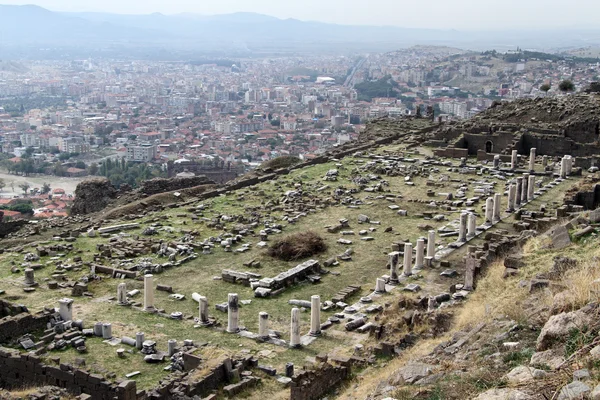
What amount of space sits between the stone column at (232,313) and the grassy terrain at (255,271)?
10.8 inches

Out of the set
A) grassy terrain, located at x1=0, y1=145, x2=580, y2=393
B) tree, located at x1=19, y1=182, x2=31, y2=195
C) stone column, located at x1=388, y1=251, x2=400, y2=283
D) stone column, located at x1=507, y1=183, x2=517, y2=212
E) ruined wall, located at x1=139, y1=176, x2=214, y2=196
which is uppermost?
stone column, located at x1=507, y1=183, x2=517, y2=212

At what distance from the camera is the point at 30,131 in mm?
150500

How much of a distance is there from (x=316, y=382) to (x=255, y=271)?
26.0 feet

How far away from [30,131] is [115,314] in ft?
467

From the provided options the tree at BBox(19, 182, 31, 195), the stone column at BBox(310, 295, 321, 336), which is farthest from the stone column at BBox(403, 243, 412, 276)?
the tree at BBox(19, 182, 31, 195)

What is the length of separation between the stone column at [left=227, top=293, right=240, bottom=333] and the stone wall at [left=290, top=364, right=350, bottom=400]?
136 inches

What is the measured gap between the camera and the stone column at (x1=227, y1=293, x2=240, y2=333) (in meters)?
16.9

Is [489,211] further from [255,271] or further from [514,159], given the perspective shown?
[514,159]

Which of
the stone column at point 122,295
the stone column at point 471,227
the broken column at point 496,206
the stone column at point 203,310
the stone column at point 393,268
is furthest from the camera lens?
the broken column at point 496,206

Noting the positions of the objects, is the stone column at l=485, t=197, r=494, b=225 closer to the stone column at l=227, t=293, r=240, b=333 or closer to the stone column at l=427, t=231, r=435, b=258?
the stone column at l=427, t=231, r=435, b=258

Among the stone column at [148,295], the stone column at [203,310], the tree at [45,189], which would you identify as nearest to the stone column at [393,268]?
the stone column at [203,310]

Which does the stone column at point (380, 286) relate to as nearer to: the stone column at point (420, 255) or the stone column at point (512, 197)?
the stone column at point (420, 255)

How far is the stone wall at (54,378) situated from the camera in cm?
1348

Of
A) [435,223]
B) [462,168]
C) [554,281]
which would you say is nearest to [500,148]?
[462,168]
